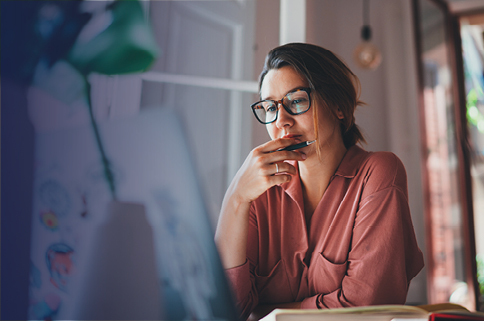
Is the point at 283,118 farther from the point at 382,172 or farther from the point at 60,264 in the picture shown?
the point at 60,264

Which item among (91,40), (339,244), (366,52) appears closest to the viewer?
(91,40)

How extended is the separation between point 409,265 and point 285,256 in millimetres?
233

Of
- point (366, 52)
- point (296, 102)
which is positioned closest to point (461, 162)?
point (366, 52)

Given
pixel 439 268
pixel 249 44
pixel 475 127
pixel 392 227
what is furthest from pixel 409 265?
pixel 475 127

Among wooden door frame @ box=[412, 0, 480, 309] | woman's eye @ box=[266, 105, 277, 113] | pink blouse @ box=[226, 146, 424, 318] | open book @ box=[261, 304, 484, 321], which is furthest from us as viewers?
wooden door frame @ box=[412, 0, 480, 309]

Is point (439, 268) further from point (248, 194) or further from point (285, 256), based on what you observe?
point (248, 194)

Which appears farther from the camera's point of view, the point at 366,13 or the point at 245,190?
the point at 366,13

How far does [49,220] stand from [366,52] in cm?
129

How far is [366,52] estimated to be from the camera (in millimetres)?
1411

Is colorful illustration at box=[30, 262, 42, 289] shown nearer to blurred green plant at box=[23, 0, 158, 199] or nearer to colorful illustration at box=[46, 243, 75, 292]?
colorful illustration at box=[46, 243, 75, 292]

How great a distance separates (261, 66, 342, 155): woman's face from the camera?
693 millimetres

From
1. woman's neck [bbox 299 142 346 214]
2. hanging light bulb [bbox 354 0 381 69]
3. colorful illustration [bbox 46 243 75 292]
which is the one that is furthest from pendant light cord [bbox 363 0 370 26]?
colorful illustration [bbox 46 243 75 292]

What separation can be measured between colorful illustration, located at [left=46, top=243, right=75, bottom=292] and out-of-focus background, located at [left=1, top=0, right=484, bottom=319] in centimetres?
3

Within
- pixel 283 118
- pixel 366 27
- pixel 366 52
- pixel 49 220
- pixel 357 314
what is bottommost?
pixel 357 314
